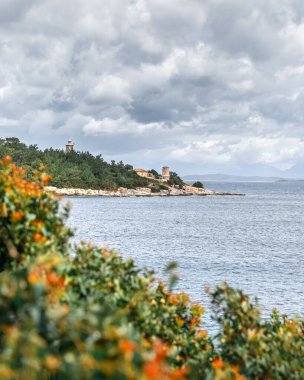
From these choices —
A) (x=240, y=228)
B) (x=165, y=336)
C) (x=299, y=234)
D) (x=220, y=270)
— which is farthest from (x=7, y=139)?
(x=165, y=336)

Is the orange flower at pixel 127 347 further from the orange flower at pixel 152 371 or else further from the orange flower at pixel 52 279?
the orange flower at pixel 52 279

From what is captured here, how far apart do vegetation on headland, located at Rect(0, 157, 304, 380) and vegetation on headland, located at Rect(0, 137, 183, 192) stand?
141m

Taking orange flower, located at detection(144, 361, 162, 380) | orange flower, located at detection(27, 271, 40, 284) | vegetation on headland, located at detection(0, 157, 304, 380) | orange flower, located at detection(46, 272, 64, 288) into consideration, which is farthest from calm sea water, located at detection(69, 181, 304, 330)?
orange flower, located at detection(144, 361, 162, 380)

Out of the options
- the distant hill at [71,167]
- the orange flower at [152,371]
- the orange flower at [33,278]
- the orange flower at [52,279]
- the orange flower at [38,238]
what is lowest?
the orange flower at [152,371]

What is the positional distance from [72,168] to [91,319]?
173354mm

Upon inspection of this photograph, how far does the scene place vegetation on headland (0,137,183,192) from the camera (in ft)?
521

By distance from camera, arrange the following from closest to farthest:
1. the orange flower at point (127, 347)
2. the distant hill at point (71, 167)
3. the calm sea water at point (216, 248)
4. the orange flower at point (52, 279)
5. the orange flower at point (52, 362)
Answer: the orange flower at point (127, 347)
the orange flower at point (52, 362)
the orange flower at point (52, 279)
the calm sea water at point (216, 248)
the distant hill at point (71, 167)

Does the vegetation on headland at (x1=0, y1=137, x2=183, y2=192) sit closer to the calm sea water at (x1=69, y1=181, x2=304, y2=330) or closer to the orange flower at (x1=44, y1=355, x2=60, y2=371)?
the calm sea water at (x1=69, y1=181, x2=304, y2=330)

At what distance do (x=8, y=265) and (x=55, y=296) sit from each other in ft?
10.5

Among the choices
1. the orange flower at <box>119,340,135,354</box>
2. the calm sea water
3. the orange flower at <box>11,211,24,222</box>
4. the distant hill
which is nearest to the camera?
the orange flower at <box>119,340,135,354</box>

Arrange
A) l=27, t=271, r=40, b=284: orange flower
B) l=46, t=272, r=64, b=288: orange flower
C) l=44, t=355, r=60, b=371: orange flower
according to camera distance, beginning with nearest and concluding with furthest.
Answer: l=44, t=355, r=60, b=371: orange flower
l=27, t=271, r=40, b=284: orange flower
l=46, t=272, r=64, b=288: orange flower

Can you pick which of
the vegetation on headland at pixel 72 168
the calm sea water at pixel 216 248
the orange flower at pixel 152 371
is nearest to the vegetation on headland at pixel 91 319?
the orange flower at pixel 152 371

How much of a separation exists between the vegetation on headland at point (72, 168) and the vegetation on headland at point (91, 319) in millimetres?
140539

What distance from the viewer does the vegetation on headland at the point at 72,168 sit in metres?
159
